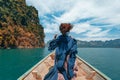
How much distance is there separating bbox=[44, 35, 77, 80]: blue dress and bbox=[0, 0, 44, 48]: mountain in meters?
116

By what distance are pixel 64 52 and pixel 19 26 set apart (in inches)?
5534

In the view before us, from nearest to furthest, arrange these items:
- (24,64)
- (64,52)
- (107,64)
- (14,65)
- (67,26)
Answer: (67,26), (64,52), (14,65), (24,64), (107,64)

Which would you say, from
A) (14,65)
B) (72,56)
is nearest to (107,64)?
(14,65)

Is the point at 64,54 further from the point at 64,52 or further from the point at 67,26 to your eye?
the point at 67,26

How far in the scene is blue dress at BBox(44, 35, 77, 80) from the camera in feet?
20.2

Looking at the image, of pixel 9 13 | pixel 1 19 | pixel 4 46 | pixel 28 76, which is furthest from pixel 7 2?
pixel 28 76

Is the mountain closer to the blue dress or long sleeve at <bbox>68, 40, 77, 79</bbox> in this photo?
the blue dress

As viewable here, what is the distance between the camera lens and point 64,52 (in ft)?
20.2

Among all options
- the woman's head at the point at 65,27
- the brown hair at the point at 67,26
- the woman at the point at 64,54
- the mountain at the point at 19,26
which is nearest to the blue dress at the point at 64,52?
the woman at the point at 64,54

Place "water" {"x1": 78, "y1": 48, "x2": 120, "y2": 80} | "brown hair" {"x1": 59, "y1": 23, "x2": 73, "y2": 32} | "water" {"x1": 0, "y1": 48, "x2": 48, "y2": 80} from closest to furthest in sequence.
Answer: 1. "brown hair" {"x1": 59, "y1": 23, "x2": 73, "y2": 32}
2. "water" {"x1": 0, "y1": 48, "x2": 48, "y2": 80}
3. "water" {"x1": 78, "y1": 48, "x2": 120, "y2": 80}

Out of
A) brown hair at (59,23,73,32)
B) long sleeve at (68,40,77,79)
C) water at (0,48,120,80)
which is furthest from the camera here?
water at (0,48,120,80)

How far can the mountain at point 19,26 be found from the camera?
124 m

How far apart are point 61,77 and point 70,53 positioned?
757 mm

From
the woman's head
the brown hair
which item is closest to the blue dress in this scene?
the woman's head
